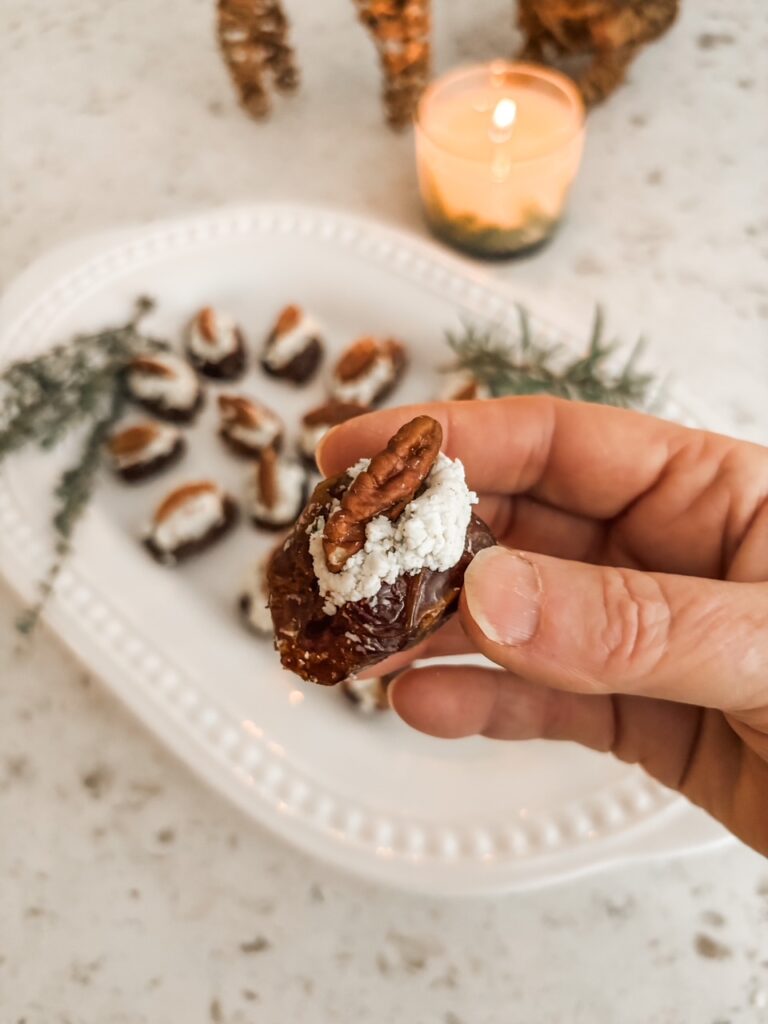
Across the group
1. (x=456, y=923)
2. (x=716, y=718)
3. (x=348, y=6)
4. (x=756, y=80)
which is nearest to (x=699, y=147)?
(x=756, y=80)

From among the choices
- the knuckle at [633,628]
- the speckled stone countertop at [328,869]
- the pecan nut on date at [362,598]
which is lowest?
the speckled stone countertop at [328,869]

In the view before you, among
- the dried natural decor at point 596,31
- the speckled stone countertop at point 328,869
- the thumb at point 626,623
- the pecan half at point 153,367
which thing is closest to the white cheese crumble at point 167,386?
the pecan half at point 153,367

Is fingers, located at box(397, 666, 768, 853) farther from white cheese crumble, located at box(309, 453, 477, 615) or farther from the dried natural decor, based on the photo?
the dried natural decor

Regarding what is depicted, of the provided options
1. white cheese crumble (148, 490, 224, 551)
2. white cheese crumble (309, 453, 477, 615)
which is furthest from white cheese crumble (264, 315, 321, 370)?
white cheese crumble (309, 453, 477, 615)

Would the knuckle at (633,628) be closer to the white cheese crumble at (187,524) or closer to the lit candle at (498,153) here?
the white cheese crumble at (187,524)

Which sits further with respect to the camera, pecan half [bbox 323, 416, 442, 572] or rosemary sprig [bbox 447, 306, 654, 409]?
rosemary sprig [bbox 447, 306, 654, 409]

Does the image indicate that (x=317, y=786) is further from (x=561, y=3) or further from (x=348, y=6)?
(x=348, y=6)
